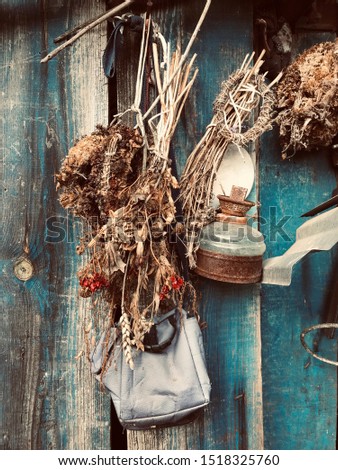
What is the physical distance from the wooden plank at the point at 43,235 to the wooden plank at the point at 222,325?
32 cm

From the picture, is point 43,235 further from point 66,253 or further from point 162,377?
point 162,377

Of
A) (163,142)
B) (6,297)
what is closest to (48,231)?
(6,297)

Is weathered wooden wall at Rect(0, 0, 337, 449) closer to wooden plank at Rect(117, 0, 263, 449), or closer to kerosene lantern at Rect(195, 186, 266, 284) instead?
wooden plank at Rect(117, 0, 263, 449)

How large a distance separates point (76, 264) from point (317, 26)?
137 cm

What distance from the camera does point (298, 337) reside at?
1.75m

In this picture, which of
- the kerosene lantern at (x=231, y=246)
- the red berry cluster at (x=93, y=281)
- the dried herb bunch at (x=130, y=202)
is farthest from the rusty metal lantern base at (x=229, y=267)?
the red berry cluster at (x=93, y=281)

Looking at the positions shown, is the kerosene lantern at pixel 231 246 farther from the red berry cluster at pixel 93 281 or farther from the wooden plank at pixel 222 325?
the red berry cluster at pixel 93 281

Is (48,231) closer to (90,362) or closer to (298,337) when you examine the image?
(90,362)

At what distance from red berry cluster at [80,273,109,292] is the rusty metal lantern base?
1.14ft

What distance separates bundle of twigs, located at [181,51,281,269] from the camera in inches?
55.6

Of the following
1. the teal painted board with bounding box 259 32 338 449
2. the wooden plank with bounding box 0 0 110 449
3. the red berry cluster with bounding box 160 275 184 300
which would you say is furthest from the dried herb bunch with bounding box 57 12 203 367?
the teal painted board with bounding box 259 32 338 449

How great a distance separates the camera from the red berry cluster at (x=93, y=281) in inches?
49.8

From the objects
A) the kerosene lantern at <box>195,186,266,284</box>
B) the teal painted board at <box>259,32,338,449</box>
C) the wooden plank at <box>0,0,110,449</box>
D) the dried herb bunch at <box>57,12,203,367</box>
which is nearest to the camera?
the dried herb bunch at <box>57,12,203,367</box>

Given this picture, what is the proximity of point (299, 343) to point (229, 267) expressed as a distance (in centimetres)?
64
